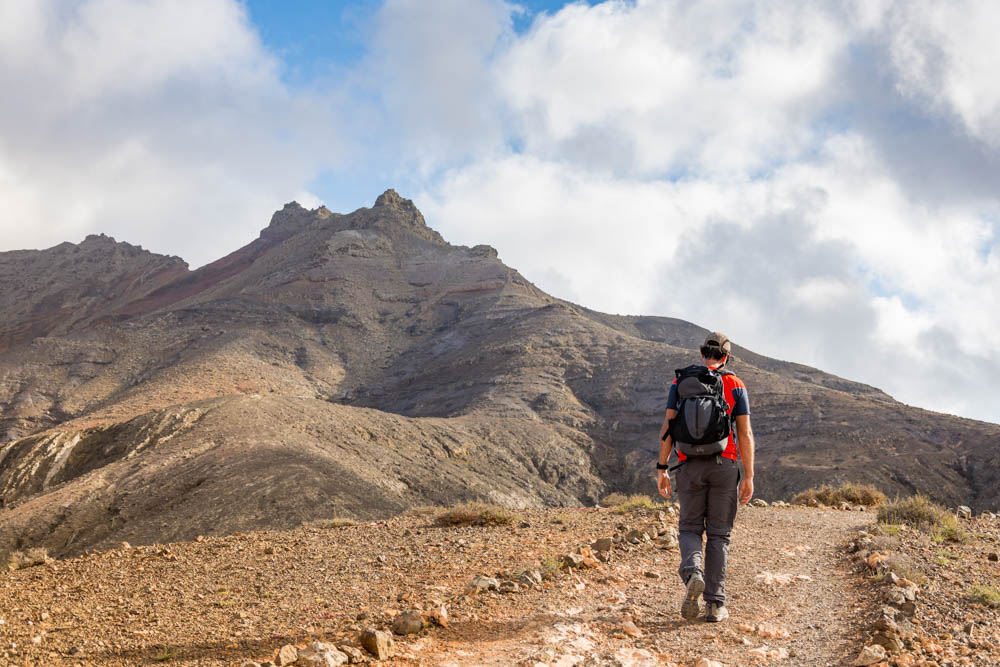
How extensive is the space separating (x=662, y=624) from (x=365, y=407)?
4040cm

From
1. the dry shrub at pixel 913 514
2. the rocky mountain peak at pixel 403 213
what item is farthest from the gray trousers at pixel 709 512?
the rocky mountain peak at pixel 403 213

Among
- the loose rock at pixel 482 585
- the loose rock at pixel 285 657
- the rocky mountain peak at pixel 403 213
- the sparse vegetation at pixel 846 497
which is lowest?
the loose rock at pixel 285 657

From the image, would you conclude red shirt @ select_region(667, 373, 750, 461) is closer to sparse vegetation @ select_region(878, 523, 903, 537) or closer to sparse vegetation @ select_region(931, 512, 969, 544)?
sparse vegetation @ select_region(878, 523, 903, 537)

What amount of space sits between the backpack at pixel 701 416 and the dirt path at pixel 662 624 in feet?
4.31

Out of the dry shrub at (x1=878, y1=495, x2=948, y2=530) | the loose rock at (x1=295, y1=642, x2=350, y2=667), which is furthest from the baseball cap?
the dry shrub at (x1=878, y1=495, x2=948, y2=530)

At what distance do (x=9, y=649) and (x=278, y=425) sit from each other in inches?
973

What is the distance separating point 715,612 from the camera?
17.0ft

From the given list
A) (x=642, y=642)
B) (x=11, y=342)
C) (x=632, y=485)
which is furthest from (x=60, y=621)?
(x=11, y=342)

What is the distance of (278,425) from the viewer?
28828 millimetres

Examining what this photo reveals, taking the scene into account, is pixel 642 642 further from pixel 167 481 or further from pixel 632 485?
pixel 632 485

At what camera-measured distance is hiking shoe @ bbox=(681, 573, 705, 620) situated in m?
5.23

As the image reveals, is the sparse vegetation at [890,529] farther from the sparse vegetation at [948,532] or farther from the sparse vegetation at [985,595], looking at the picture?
the sparse vegetation at [985,595]

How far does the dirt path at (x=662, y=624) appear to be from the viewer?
4.48 metres

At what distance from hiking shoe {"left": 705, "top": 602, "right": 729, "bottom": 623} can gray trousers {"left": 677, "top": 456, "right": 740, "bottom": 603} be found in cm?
7
